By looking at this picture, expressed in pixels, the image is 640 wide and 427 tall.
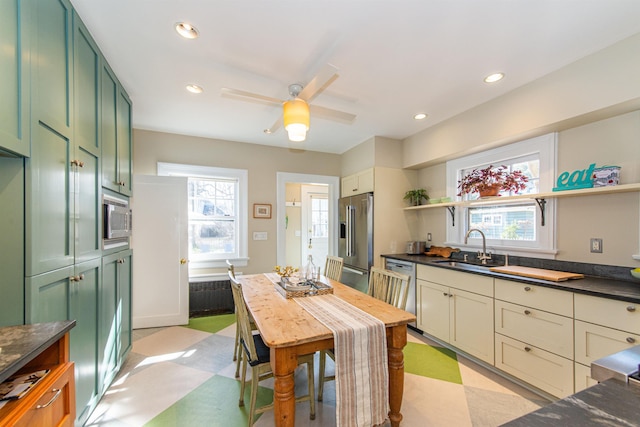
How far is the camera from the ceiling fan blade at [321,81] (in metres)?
1.61

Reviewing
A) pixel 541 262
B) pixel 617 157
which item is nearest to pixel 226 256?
pixel 541 262

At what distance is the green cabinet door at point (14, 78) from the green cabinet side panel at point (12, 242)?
0.11 m

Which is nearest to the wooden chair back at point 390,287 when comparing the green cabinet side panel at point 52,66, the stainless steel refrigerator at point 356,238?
the stainless steel refrigerator at point 356,238

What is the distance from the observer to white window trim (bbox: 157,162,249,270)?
3762 millimetres

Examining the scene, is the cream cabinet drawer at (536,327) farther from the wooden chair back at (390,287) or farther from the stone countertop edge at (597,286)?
the wooden chair back at (390,287)

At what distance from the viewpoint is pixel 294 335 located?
1388 millimetres

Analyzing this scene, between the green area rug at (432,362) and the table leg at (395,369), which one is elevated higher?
the table leg at (395,369)

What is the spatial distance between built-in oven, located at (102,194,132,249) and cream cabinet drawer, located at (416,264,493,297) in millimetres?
2973

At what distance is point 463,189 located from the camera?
120 inches

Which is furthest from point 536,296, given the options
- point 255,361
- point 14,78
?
point 14,78

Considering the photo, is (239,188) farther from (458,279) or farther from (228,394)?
(458,279)

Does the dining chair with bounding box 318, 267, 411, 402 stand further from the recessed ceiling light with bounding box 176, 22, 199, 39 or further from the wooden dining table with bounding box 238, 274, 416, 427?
the recessed ceiling light with bounding box 176, 22, 199, 39

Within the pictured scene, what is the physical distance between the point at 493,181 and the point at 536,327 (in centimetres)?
144

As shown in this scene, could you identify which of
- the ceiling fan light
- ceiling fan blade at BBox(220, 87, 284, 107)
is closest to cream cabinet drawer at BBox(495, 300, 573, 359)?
the ceiling fan light
